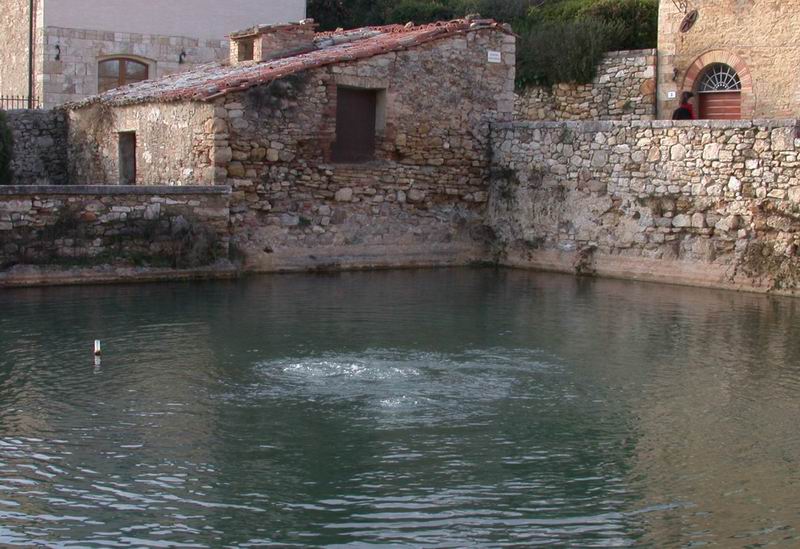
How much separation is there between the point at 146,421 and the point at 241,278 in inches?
332

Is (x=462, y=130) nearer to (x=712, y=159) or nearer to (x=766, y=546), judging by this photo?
(x=712, y=159)

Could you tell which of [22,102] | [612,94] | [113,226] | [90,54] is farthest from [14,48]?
[612,94]

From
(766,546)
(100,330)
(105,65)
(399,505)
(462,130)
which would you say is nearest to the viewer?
(766,546)

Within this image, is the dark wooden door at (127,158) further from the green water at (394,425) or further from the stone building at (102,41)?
the green water at (394,425)

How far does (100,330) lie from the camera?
11805 mm

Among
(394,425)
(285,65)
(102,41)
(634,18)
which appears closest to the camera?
(394,425)

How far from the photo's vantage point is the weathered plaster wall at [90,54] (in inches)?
1000

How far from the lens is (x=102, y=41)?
85.4ft

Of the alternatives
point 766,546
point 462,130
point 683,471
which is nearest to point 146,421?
point 683,471

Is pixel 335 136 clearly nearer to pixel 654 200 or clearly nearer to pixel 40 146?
pixel 654 200

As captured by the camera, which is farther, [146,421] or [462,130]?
[462,130]

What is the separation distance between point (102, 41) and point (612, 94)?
460 inches

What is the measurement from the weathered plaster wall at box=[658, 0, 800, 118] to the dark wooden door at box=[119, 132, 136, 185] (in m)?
11.0

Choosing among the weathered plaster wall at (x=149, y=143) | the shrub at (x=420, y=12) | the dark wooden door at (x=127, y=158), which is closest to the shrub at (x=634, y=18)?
the shrub at (x=420, y=12)
